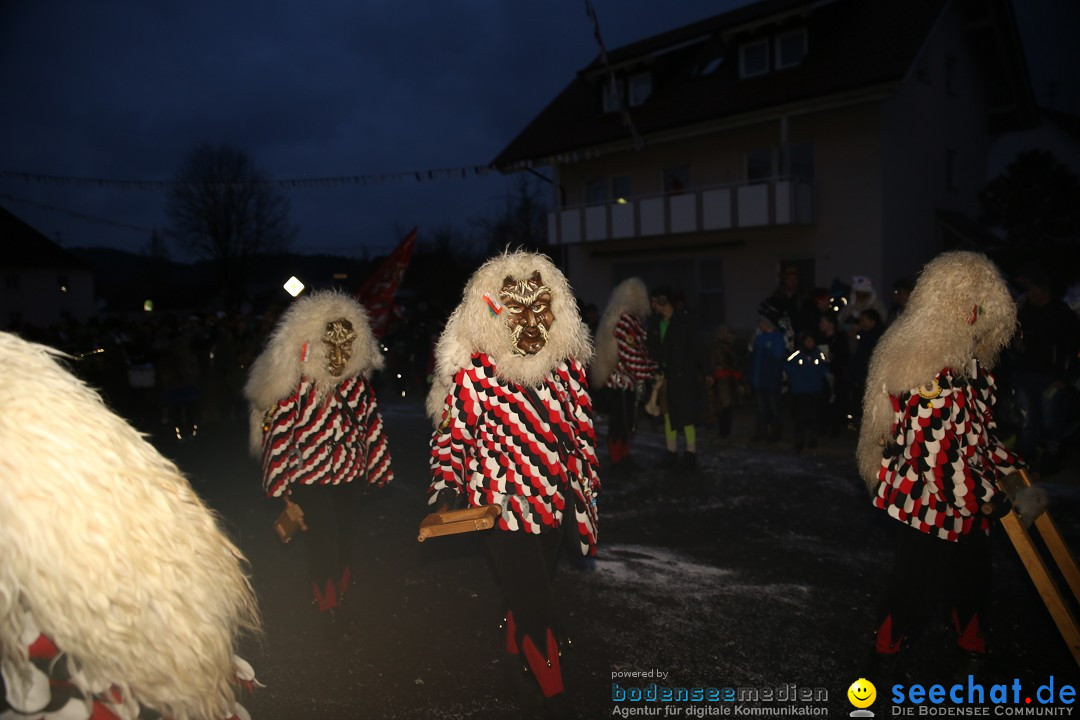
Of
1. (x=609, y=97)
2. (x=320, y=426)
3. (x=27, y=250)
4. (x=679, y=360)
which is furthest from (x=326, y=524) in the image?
(x=27, y=250)

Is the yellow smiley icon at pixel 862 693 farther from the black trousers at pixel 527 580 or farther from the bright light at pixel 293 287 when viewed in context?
the bright light at pixel 293 287

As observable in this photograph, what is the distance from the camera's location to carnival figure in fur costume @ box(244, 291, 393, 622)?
435 centimetres

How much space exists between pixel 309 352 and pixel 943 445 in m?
3.43

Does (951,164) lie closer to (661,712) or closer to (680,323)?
(680,323)

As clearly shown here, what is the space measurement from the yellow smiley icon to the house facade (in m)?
46.9

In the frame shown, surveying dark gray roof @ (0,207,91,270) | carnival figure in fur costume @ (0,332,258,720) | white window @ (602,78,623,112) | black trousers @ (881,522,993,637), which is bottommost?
black trousers @ (881,522,993,637)

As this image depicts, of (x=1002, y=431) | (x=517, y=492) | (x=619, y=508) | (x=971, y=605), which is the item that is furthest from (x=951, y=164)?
(x=517, y=492)

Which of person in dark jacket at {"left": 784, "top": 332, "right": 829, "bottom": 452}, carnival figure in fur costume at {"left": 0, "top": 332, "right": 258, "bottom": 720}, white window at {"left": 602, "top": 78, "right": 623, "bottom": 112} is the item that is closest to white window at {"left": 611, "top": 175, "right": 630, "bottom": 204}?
white window at {"left": 602, "top": 78, "right": 623, "bottom": 112}

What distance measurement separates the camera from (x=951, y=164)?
19.2 metres

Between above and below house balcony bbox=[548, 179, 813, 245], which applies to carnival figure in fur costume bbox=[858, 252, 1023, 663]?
below

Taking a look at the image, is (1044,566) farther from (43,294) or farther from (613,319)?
(43,294)

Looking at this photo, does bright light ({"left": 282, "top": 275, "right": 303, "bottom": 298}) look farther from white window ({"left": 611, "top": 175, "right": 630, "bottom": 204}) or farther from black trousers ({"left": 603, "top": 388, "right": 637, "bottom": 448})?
white window ({"left": 611, "top": 175, "right": 630, "bottom": 204})

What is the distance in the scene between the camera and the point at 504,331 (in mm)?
3408

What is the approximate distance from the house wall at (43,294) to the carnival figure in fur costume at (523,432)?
44566 mm
